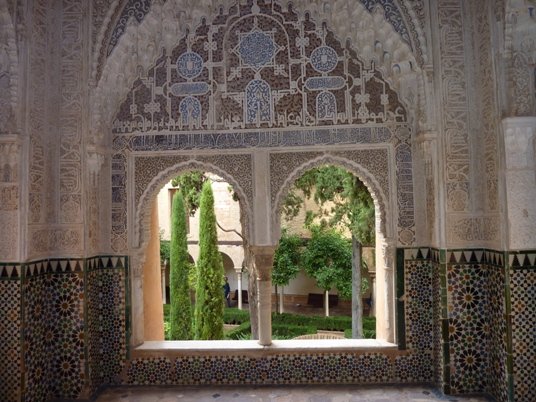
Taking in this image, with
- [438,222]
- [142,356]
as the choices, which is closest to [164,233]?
[142,356]

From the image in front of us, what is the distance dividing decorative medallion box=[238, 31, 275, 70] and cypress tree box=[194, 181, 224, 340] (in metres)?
5.95

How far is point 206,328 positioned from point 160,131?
21.0 ft

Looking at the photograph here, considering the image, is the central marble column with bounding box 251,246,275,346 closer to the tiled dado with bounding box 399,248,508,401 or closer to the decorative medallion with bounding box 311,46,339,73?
the tiled dado with bounding box 399,248,508,401

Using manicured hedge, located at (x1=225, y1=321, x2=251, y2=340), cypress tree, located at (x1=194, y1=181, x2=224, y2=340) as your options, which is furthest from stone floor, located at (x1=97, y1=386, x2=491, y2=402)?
manicured hedge, located at (x1=225, y1=321, x2=251, y2=340)

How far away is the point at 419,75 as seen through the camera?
4562 millimetres

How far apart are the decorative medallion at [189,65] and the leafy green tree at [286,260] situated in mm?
9041

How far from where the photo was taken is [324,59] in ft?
16.2

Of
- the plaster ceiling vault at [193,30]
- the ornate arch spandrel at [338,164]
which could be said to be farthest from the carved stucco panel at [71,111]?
the ornate arch spandrel at [338,164]

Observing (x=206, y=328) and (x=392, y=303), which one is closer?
(x=392, y=303)

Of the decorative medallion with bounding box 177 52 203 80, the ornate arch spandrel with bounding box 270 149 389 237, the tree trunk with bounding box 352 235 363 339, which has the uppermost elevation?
the decorative medallion with bounding box 177 52 203 80

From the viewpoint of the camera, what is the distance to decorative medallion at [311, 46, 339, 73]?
4918 mm

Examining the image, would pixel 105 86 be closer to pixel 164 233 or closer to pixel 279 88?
pixel 279 88

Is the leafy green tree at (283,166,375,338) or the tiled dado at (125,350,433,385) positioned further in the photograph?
the leafy green tree at (283,166,375,338)

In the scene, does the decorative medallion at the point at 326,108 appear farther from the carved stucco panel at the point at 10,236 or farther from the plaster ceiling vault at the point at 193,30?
the carved stucco panel at the point at 10,236
